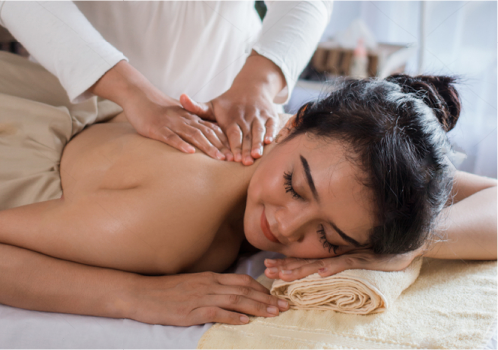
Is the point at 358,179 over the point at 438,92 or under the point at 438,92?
under

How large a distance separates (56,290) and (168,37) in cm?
Answer: 75

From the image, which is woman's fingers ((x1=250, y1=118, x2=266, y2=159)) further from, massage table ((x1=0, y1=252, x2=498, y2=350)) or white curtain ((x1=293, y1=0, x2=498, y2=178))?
white curtain ((x1=293, y1=0, x2=498, y2=178))

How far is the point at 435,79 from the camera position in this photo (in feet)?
2.77

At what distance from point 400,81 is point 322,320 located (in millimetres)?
521

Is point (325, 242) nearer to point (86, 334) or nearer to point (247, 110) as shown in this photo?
point (247, 110)

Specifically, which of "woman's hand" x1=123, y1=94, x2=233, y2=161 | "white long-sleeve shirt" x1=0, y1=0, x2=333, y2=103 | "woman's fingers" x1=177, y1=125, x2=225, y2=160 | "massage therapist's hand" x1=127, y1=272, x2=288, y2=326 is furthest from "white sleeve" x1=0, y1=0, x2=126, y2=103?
"massage therapist's hand" x1=127, y1=272, x2=288, y2=326

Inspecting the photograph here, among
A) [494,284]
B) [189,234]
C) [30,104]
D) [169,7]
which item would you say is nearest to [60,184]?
[30,104]

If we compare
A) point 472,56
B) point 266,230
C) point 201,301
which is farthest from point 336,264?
point 472,56

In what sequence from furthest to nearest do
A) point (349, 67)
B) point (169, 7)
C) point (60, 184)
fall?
point (349, 67), point (169, 7), point (60, 184)

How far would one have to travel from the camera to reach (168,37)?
1.12 meters

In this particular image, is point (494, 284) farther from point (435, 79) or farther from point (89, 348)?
point (89, 348)

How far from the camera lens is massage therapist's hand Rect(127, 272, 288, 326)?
0.68 m

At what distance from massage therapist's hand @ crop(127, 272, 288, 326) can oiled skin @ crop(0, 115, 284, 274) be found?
7 centimetres

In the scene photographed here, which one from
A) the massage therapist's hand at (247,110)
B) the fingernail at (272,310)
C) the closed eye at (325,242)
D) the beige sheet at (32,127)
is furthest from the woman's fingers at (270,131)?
the beige sheet at (32,127)
